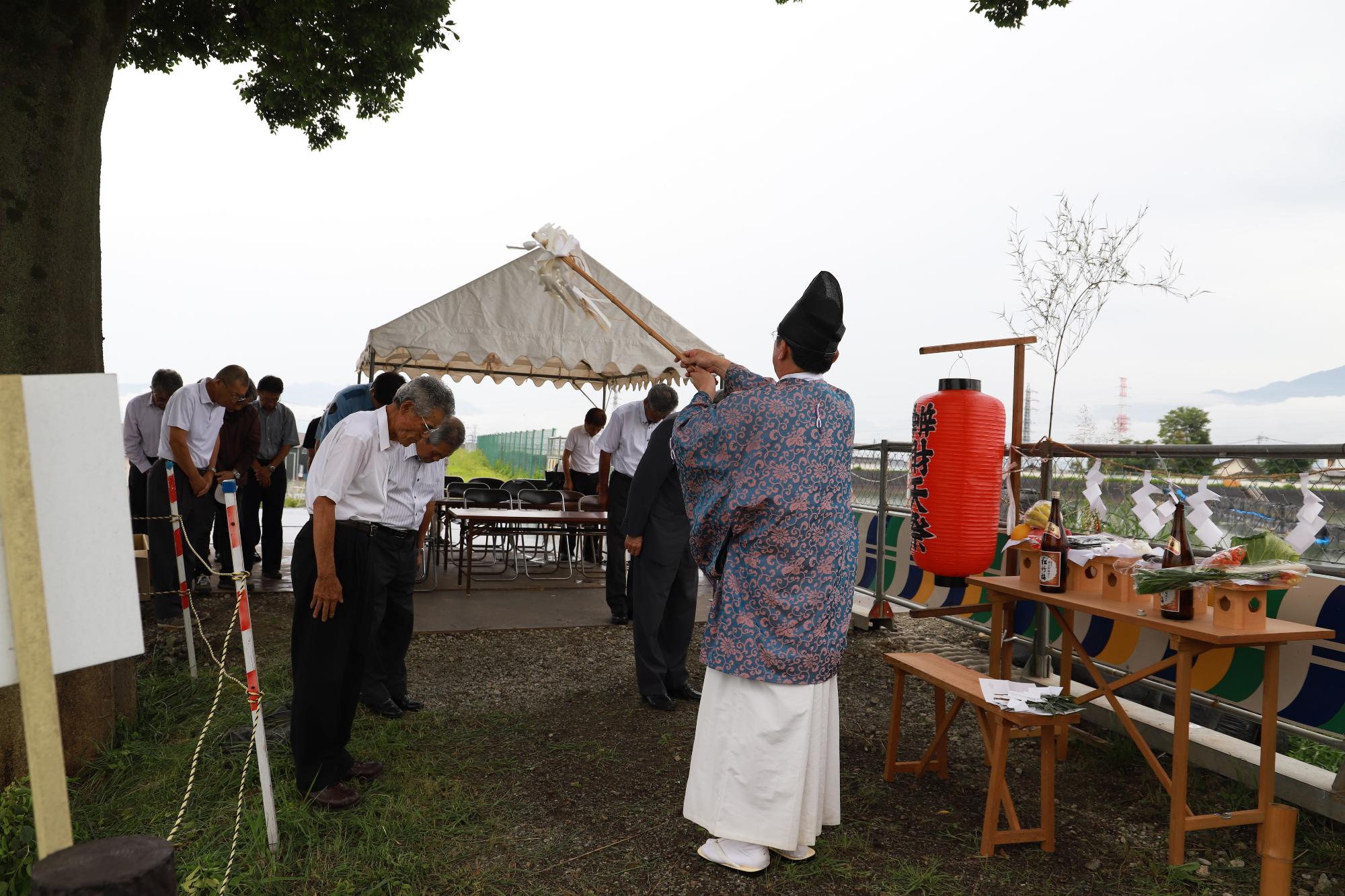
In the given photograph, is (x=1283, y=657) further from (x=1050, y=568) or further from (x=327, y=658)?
(x=327, y=658)

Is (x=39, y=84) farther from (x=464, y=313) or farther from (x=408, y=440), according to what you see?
(x=464, y=313)

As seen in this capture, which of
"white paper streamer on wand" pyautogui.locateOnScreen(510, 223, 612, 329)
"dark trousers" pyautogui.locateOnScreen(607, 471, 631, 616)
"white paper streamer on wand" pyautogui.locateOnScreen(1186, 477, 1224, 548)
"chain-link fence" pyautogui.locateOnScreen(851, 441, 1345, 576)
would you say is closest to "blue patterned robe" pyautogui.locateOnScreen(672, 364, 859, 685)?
"chain-link fence" pyautogui.locateOnScreen(851, 441, 1345, 576)

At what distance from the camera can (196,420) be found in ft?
20.2

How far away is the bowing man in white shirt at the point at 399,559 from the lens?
141 inches

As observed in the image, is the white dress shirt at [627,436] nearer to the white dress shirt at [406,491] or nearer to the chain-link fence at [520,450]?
the white dress shirt at [406,491]

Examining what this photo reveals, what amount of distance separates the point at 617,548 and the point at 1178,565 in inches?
166

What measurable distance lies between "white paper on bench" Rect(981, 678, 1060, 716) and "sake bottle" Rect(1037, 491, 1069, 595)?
486 mm

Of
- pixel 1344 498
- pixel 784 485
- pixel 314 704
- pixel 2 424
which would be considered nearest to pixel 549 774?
pixel 314 704

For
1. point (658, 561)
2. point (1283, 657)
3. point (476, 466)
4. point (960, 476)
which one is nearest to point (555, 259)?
point (658, 561)

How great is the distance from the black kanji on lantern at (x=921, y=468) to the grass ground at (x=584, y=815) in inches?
40.9

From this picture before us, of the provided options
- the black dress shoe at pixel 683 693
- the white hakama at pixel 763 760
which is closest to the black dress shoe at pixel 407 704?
the black dress shoe at pixel 683 693

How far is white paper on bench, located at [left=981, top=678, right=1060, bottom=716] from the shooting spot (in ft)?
9.72

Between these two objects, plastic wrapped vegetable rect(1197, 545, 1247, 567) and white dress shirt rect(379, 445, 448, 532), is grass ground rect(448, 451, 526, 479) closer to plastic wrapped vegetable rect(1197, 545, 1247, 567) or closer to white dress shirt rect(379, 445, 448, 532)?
white dress shirt rect(379, 445, 448, 532)

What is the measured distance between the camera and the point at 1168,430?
2234 cm
